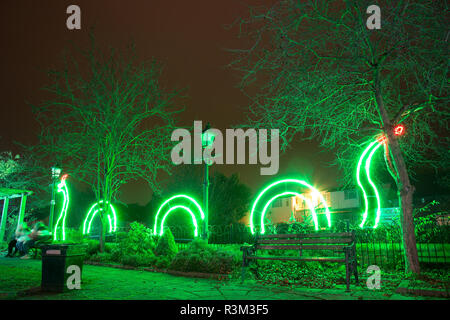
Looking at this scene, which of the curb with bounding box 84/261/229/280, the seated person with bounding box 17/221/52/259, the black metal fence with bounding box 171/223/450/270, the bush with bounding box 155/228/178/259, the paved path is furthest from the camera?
the seated person with bounding box 17/221/52/259

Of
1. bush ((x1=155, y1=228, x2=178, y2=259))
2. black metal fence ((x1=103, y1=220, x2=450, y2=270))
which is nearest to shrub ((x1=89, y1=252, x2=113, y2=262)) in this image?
bush ((x1=155, y1=228, x2=178, y2=259))

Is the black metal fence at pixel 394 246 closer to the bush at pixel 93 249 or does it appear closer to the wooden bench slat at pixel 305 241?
the wooden bench slat at pixel 305 241

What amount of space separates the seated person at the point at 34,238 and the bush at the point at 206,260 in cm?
751

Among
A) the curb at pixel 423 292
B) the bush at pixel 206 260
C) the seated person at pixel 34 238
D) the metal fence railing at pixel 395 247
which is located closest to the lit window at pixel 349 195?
the metal fence railing at pixel 395 247

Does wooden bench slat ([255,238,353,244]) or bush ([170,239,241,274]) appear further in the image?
bush ([170,239,241,274])

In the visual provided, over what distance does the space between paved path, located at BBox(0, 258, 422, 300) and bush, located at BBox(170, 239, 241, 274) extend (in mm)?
525

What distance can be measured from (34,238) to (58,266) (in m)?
8.88

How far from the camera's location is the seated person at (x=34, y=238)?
14.1 metres

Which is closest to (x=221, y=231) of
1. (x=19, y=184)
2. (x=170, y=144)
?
(x=170, y=144)

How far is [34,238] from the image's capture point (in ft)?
47.1

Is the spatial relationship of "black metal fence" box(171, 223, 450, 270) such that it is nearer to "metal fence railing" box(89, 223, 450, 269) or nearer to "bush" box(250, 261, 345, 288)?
"metal fence railing" box(89, 223, 450, 269)

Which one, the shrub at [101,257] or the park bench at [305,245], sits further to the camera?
the shrub at [101,257]

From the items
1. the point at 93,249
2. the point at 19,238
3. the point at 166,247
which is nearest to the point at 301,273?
the point at 166,247

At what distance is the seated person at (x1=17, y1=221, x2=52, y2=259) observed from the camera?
14134 mm
